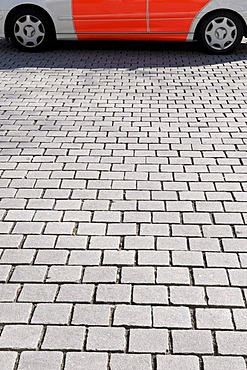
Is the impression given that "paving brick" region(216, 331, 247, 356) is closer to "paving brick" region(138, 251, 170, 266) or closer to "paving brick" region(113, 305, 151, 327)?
"paving brick" region(113, 305, 151, 327)

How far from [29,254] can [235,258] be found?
1.35 m

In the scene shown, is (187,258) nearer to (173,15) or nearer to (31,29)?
(173,15)

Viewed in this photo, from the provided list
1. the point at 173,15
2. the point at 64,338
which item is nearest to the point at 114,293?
the point at 64,338

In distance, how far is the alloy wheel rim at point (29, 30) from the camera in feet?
34.3

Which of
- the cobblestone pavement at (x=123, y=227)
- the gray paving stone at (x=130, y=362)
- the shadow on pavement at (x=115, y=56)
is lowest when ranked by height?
the shadow on pavement at (x=115, y=56)

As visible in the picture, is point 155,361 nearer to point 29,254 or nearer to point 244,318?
point 244,318

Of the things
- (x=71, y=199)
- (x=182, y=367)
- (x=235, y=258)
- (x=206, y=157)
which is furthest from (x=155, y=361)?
(x=206, y=157)

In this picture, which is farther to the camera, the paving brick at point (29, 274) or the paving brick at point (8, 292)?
the paving brick at point (29, 274)

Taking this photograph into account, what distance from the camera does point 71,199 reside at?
16.1 feet

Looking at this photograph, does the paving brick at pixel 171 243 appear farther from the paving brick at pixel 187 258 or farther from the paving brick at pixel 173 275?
the paving brick at pixel 173 275

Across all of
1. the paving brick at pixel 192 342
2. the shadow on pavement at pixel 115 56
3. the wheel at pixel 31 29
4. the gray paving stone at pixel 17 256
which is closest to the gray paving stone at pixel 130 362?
the paving brick at pixel 192 342

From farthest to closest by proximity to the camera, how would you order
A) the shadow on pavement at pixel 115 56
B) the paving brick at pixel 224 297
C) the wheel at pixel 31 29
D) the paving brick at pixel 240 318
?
the wheel at pixel 31 29, the shadow on pavement at pixel 115 56, the paving brick at pixel 224 297, the paving brick at pixel 240 318

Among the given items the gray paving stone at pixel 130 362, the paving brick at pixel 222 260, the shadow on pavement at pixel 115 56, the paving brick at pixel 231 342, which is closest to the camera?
the gray paving stone at pixel 130 362

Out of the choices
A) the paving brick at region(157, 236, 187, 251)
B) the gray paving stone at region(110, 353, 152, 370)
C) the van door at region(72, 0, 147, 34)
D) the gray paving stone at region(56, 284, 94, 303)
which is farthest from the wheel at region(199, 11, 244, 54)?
the gray paving stone at region(110, 353, 152, 370)
